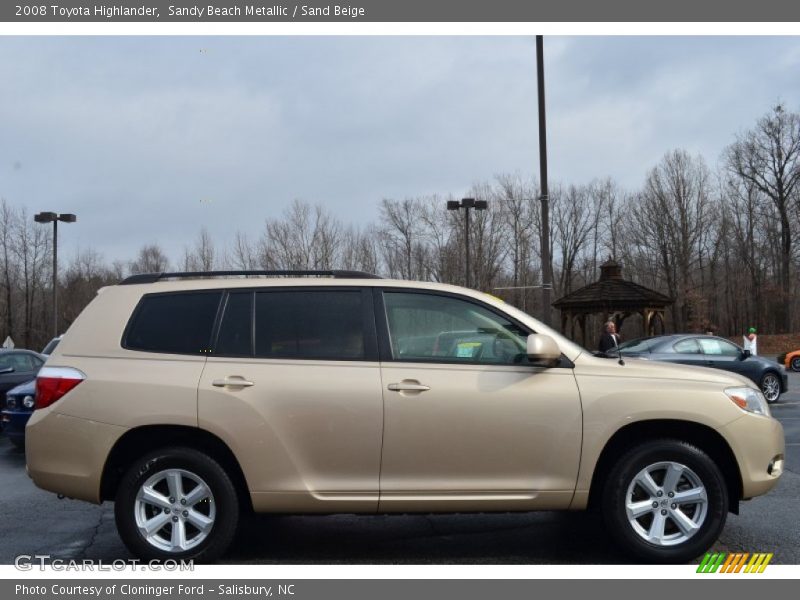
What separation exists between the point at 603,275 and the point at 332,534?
28.6 metres

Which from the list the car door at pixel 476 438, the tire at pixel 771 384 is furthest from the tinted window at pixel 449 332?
the tire at pixel 771 384

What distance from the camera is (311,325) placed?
5.23 metres

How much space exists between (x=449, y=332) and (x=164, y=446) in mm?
2046

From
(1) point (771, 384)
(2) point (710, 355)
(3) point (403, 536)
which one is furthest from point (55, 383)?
(1) point (771, 384)

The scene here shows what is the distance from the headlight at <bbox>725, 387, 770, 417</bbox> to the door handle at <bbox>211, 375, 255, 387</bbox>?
319cm

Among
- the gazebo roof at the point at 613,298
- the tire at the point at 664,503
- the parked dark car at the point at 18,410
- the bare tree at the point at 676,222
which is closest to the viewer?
the tire at the point at 664,503

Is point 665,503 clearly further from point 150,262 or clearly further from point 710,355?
point 150,262

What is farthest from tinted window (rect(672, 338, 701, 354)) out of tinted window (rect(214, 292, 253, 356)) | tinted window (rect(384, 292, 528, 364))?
tinted window (rect(214, 292, 253, 356))

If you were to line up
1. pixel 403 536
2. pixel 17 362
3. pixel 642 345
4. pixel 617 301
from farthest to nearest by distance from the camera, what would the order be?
pixel 617 301 → pixel 642 345 → pixel 17 362 → pixel 403 536

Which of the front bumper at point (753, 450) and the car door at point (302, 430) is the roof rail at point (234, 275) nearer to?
the car door at point (302, 430)

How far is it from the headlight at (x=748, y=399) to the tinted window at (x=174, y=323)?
3552mm

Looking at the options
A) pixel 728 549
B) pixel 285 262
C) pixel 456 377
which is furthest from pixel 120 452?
pixel 285 262

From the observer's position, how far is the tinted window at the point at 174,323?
5.21m

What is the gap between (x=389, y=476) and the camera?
494 cm
